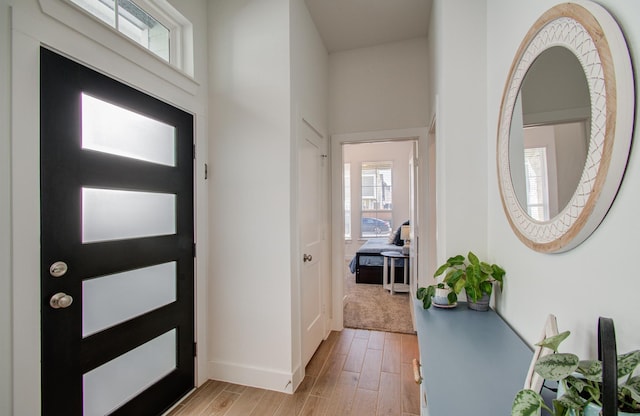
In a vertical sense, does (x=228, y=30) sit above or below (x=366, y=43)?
below

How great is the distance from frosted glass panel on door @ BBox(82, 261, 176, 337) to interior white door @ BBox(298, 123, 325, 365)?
37.1 inches

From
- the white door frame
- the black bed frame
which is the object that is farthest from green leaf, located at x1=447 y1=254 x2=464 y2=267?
the black bed frame

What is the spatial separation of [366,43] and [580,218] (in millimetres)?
2804

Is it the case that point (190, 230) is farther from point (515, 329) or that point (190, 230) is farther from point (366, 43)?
point (366, 43)

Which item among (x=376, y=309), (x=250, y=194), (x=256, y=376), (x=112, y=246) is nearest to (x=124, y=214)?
(x=112, y=246)

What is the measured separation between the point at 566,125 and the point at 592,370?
0.69 metres

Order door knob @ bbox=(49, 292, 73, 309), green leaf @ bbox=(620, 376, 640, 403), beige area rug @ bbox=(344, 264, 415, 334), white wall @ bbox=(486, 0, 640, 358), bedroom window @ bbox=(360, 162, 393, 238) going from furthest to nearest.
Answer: bedroom window @ bbox=(360, 162, 393, 238) → beige area rug @ bbox=(344, 264, 415, 334) → door knob @ bbox=(49, 292, 73, 309) → white wall @ bbox=(486, 0, 640, 358) → green leaf @ bbox=(620, 376, 640, 403)

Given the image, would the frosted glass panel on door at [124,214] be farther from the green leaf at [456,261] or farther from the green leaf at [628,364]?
the green leaf at [628,364]

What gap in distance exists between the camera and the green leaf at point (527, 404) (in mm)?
509

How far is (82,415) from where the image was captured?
1310 mm

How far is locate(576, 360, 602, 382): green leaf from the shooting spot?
528 mm

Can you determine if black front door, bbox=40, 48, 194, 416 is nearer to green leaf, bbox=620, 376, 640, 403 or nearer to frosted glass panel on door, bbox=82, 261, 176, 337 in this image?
frosted glass panel on door, bbox=82, 261, 176, 337

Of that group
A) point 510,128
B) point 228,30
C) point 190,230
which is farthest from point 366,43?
point 190,230

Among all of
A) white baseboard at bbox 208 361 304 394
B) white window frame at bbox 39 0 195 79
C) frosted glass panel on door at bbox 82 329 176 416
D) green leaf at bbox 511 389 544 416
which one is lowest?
white baseboard at bbox 208 361 304 394
